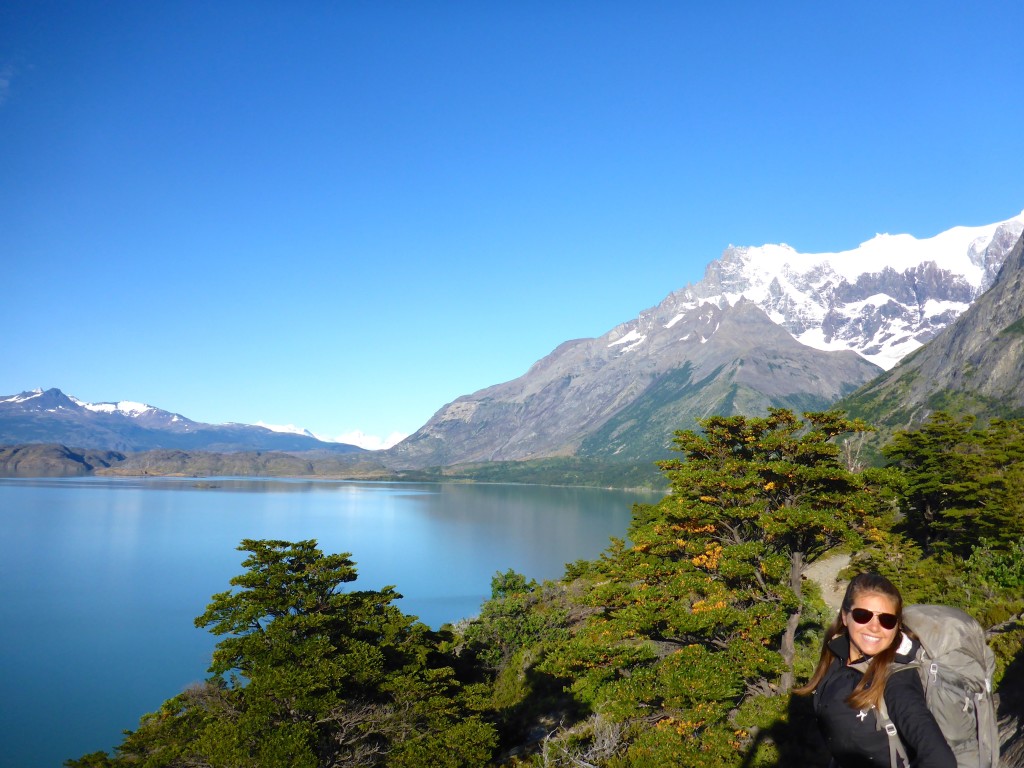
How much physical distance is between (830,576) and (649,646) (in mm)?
23453

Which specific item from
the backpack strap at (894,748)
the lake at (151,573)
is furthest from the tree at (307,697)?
the lake at (151,573)

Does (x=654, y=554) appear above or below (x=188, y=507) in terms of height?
above

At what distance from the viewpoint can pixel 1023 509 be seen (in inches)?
1238

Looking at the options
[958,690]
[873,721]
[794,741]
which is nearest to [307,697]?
[794,741]

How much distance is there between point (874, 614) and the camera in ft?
14.1

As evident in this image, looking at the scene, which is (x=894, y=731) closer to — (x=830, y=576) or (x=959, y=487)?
(x=959, y=487)

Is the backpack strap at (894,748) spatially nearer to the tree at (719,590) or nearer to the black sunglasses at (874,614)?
the black sunglasses at (874,614)

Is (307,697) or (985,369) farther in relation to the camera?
(985,369)

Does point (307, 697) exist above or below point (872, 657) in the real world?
below

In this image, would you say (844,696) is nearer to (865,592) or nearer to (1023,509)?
(865,592)

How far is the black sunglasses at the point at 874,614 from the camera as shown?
4203mm

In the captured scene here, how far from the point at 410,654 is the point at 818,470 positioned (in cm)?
1537

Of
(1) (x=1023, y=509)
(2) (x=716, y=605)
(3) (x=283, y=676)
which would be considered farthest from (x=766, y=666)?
(1) (x=1023, y=509)

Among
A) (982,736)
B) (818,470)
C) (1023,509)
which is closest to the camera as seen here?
(982,736)
